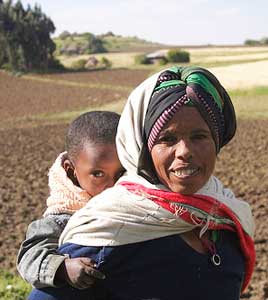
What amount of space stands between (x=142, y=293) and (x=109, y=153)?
0.47 metres

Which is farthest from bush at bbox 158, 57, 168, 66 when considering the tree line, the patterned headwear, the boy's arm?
the patterned headwear

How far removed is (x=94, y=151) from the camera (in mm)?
1863

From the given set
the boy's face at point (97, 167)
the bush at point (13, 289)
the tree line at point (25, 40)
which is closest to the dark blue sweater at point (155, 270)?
the boy's face at point (97, 167)

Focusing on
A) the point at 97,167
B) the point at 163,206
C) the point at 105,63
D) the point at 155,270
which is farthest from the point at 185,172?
the point at 105,63

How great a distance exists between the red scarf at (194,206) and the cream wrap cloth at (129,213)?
12mm

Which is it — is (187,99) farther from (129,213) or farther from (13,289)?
(13,289)

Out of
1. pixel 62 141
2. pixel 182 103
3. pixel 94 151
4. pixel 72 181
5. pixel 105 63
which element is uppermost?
pixel 182 103

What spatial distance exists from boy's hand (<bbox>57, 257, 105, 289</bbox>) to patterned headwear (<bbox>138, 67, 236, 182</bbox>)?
0.27 meters

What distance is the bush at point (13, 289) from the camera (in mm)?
5027

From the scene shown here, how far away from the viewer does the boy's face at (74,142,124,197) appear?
1856mm

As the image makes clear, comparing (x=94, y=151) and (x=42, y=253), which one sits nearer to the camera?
(x=42, y=253)

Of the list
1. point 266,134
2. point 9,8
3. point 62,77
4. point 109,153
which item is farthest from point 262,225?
point 9,8

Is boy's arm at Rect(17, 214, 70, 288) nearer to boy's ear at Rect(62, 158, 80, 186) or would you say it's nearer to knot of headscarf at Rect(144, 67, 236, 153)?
boy's ear at Rect(62, 158, 80, 186)

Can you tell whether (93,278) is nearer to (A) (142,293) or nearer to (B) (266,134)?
(A) (142,293)
